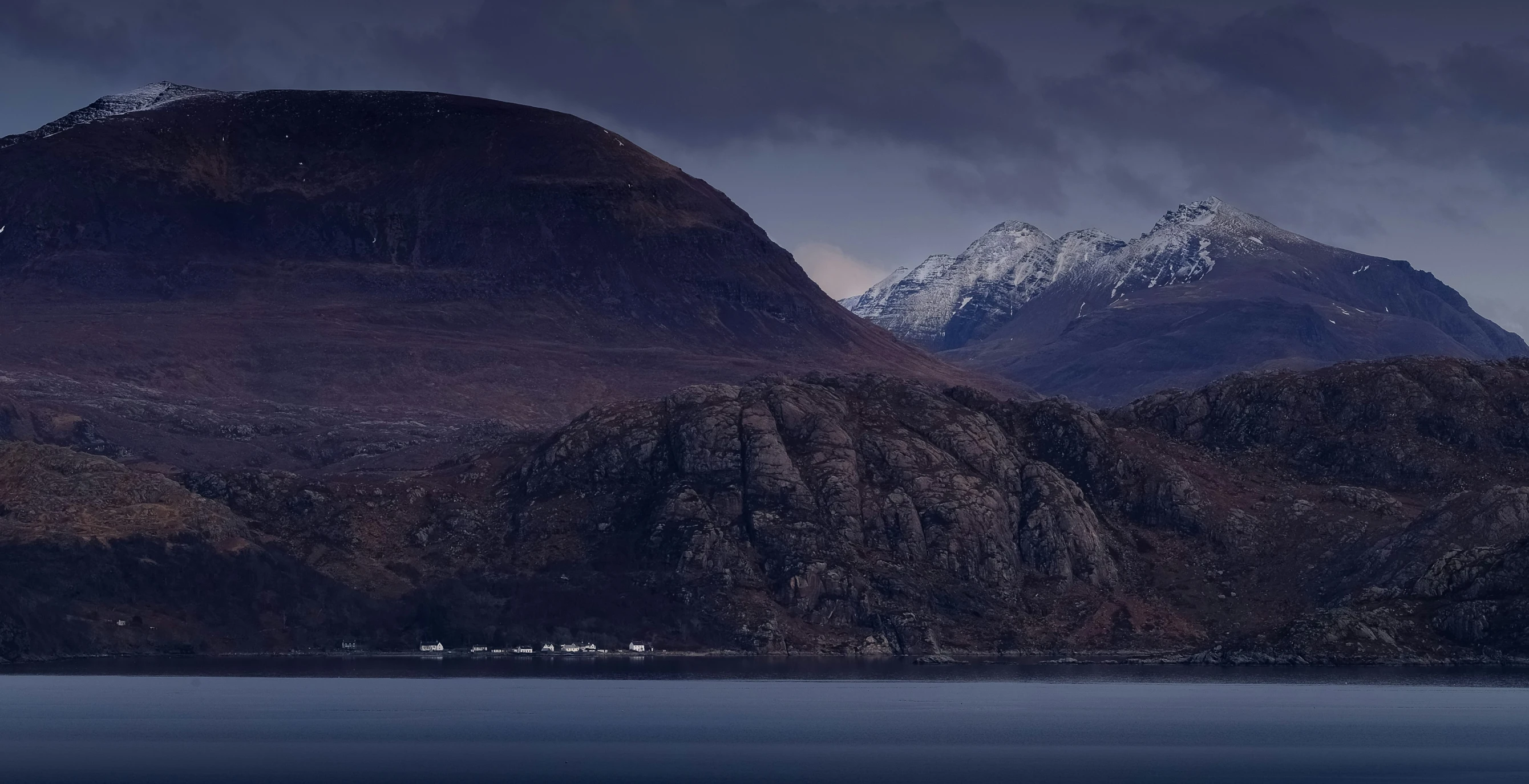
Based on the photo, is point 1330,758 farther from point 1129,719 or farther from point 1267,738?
point 1129,719

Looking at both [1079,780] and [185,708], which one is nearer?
[1079,780]

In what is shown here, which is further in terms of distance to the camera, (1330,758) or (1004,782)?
(1330,758)

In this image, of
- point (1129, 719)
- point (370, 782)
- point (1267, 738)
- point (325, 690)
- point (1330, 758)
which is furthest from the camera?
point (325, 690)

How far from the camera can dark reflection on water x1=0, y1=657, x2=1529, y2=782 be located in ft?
384

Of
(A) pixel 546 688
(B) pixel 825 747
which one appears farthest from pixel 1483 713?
(A) pixel 546 688

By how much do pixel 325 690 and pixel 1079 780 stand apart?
304 ft

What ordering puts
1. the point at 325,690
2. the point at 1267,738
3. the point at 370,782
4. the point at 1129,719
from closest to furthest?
the point at 370,782
the point at 1267,738
the point at 1129,719
the point at 325,690

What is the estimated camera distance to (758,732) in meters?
143

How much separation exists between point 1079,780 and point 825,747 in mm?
22949

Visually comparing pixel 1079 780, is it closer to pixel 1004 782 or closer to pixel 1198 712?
pixel 1004 782

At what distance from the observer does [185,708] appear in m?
162

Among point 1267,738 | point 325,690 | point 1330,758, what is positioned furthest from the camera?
point 325,690

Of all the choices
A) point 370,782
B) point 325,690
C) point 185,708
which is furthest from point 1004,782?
point 325,690

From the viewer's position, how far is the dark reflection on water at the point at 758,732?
117 meters
